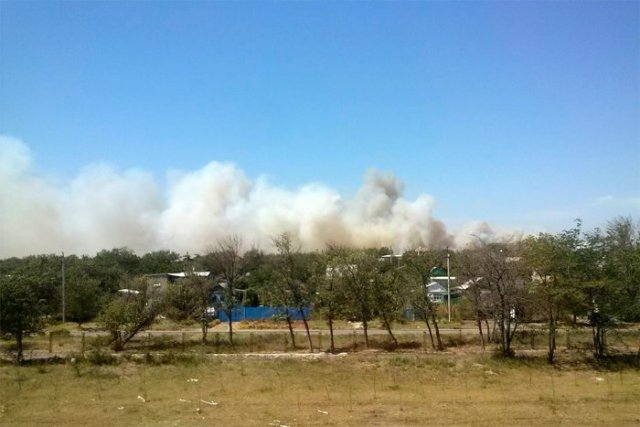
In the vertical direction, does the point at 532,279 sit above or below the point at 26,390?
above

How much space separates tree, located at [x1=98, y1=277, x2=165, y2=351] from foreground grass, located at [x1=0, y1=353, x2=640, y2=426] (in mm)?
6355

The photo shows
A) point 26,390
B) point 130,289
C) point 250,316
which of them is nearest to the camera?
point 26,390

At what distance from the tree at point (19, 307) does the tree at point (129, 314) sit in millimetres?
4568

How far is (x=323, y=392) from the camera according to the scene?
19.4 m

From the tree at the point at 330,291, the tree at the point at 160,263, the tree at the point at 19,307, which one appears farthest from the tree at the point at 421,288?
the tree at the point at 160,263

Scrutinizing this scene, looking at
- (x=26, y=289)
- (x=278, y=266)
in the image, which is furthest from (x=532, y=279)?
(x=26, y=289)

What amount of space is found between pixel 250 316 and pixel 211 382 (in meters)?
41.3

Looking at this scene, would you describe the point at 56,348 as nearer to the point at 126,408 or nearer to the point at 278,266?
the point at 278,266

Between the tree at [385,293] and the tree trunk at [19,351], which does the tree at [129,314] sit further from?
the tree at [385,293]

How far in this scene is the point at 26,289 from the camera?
88.1 ft

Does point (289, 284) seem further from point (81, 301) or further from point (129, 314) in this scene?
point (81, 301)

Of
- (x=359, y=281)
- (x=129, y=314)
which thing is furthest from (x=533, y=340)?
(x=129, y=314)

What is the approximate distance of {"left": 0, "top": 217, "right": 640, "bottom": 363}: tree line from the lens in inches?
1023

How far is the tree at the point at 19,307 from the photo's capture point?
2628 centimetres
